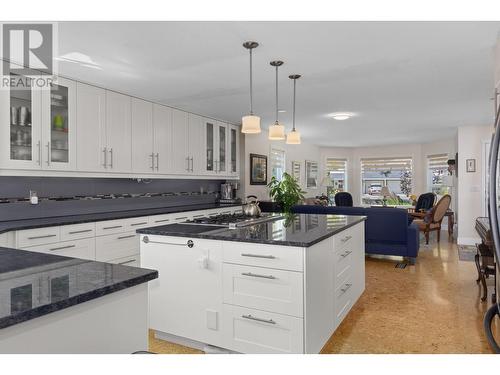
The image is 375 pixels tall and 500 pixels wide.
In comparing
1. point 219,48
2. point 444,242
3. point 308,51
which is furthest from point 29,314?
point 444,242

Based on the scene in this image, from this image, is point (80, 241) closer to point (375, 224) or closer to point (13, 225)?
point (13, 225)

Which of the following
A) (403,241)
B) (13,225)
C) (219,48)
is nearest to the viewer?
(219,48)

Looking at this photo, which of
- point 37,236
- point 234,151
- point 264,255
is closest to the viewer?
point 264,255

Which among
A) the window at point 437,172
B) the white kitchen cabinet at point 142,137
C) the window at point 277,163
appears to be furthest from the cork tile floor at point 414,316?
the window at point 437,172

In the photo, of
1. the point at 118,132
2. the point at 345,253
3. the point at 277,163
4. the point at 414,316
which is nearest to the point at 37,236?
the point at 118,132

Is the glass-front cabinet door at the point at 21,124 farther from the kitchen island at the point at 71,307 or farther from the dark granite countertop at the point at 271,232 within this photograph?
the kitchen island at the point at 71,307

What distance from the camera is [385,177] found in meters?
10.3

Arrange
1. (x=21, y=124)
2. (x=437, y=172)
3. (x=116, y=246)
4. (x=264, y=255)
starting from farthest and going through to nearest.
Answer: (x=437, y=172), (x=116, y=246), (x=21, y=124), (x=264, y=255)

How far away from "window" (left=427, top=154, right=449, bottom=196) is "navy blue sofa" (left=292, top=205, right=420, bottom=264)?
4.63m

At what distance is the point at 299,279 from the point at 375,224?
343cm

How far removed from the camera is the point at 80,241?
134 inches

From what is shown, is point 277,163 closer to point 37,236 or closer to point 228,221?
point 228,221

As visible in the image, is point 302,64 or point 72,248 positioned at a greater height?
point 302,64

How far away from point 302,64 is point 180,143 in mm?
2406
